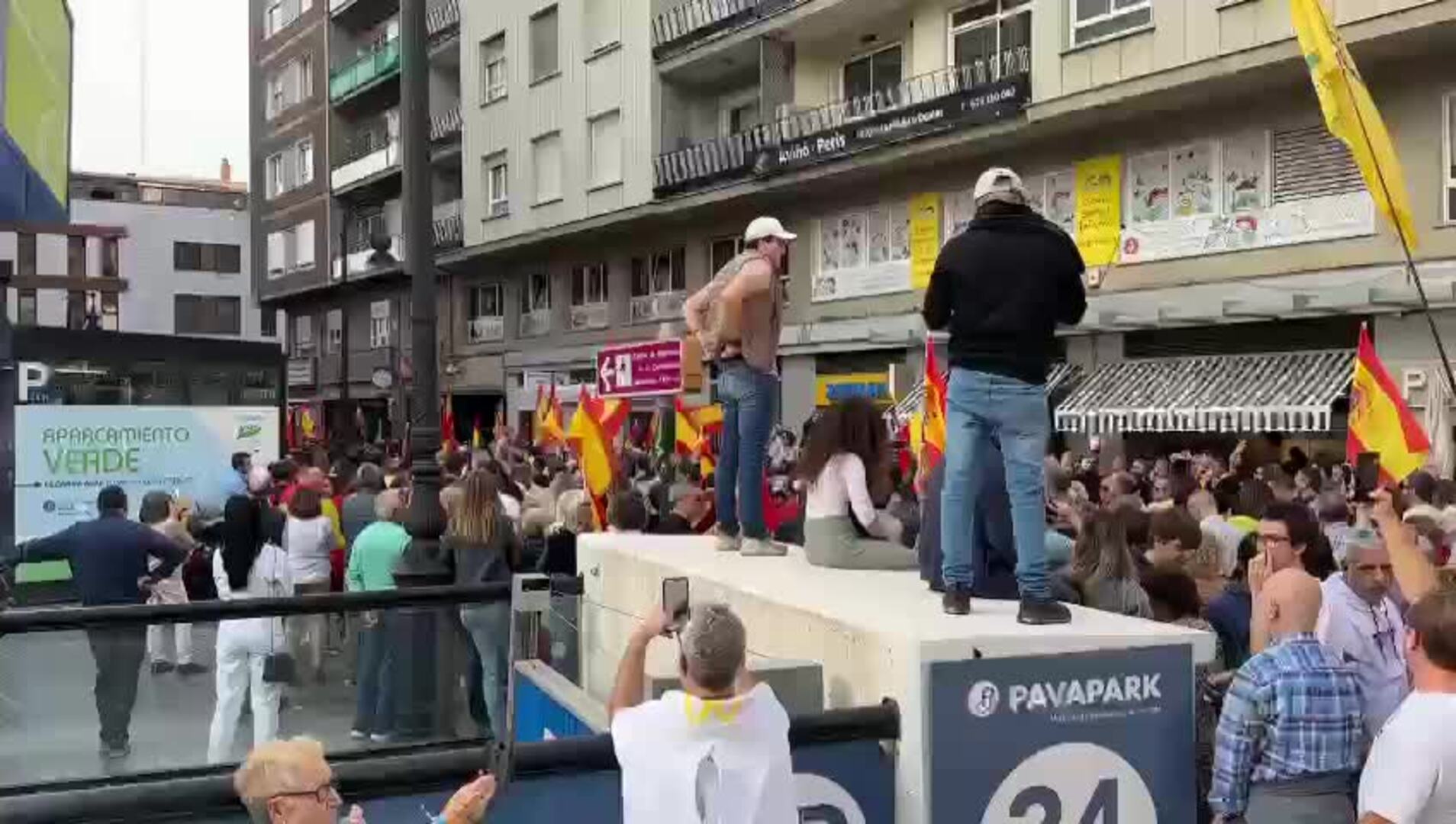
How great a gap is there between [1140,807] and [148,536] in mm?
A: 7368

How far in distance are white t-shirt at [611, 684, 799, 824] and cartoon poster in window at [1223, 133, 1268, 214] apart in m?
16.8

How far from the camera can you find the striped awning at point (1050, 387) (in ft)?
70.2

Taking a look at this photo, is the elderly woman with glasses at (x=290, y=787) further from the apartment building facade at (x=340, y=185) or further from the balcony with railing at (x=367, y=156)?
the balcony with railing at (x=367, y=156)

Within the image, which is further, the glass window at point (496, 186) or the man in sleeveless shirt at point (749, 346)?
the glass window at point (496, 186)

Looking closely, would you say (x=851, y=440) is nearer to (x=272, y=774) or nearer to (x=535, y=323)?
(x=272, y=774)

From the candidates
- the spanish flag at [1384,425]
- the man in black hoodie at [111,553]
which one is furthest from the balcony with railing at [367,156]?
the spanish flag at [1384,425]

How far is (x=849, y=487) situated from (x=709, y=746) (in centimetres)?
214

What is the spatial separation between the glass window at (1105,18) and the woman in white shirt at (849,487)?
1516 cm

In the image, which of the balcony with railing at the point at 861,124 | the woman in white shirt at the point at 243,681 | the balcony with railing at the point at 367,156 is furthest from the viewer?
the balcony with railing at the point at 367,156

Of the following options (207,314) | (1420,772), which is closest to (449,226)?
(207,314)

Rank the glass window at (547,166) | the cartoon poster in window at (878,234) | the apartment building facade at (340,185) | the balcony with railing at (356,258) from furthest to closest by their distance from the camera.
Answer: the apartment building facade at (340,185), the balcony with railing at (356,258), the glass window at (547,166), the cartoon poster in window at (878,234)

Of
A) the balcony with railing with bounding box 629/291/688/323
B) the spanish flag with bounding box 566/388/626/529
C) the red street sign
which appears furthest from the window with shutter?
the balcony with railing with bounding box 629/291/688/323

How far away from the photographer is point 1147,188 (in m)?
20.0

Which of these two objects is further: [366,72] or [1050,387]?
[366,72]
